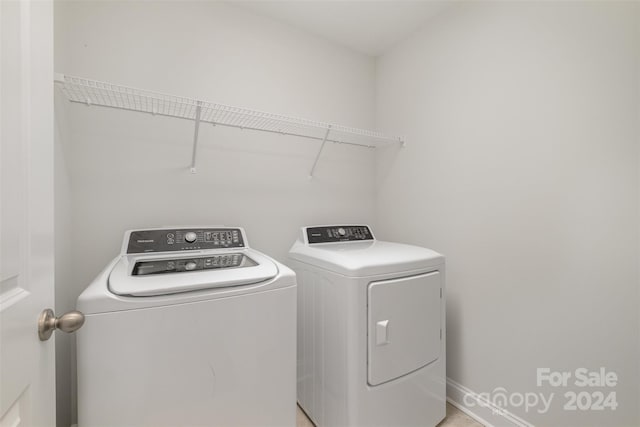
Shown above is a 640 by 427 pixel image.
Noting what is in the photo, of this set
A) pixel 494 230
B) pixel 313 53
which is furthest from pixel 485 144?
pixel 313 53

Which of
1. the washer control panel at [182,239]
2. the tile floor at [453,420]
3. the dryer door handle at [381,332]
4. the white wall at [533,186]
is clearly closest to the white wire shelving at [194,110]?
the washer control panel at [182,239]

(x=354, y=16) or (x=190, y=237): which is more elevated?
(x=354, y=16)

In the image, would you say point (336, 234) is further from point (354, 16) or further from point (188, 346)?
point (354, 16)

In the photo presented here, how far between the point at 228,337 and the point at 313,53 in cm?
208

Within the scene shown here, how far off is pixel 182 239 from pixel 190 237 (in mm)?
41

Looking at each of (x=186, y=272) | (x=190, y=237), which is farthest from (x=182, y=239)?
(x=186, y=272)

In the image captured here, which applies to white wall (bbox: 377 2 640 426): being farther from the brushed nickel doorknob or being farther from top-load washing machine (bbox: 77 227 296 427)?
the brushed nickel doorknob

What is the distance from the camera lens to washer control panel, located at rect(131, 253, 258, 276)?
3.86ft

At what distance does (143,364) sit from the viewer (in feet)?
2.93

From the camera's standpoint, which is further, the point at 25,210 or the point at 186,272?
the point at 186,272

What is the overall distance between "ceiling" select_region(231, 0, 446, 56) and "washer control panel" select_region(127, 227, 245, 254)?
5.09ft

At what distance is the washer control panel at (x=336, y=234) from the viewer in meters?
1.88

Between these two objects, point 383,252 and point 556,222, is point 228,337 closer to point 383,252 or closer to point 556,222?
point 383,252

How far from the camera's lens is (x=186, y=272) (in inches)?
44.1
